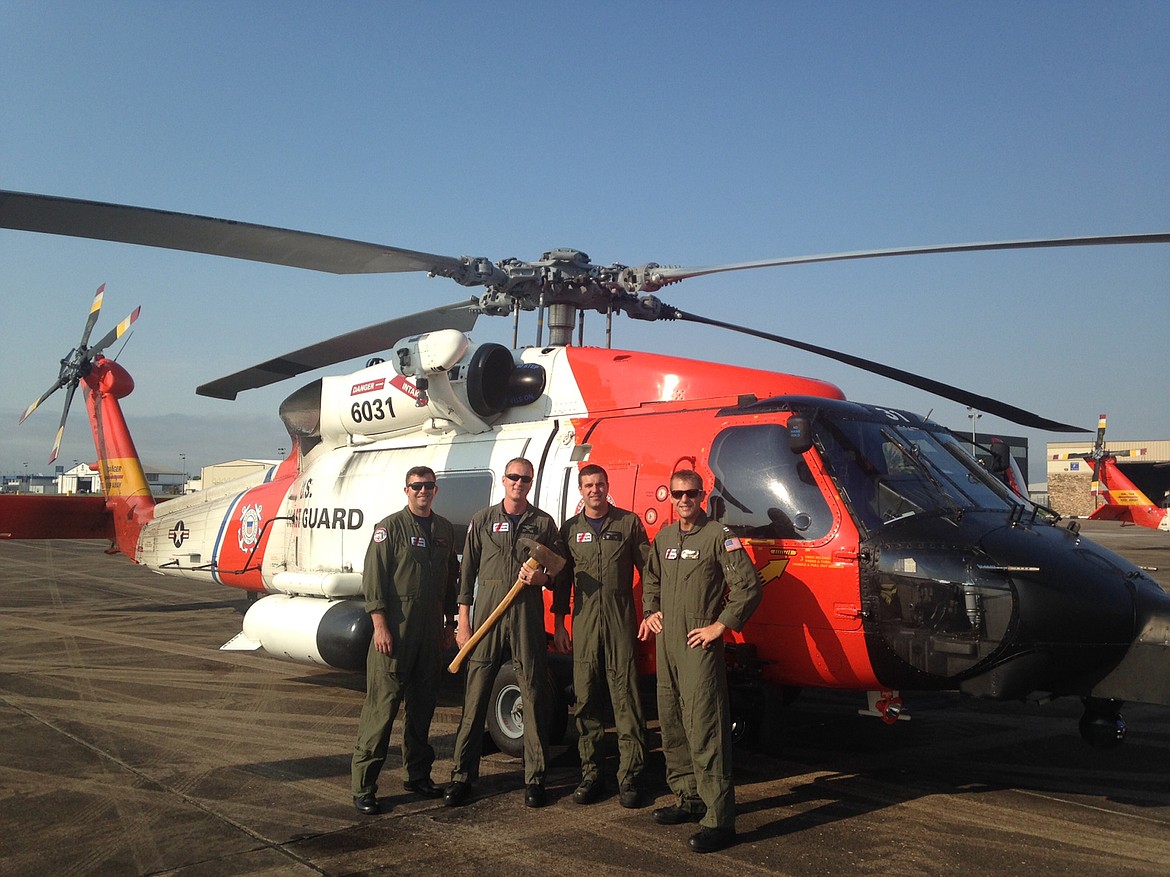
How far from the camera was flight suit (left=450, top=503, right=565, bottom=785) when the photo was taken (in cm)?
496

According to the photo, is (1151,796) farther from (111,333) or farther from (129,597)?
(129,597)

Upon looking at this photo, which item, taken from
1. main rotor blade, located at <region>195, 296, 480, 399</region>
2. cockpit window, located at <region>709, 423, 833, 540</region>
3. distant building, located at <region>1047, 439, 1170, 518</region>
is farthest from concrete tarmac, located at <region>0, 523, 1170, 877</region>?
distant building, located at <region>1047, 439, 1170, 518</region>

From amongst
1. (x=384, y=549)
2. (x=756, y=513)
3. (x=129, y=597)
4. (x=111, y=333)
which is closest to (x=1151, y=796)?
(x=756, y=513)

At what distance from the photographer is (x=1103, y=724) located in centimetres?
491

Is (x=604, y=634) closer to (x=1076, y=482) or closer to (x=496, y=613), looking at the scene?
(x=496, y=613)

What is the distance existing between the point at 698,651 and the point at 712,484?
52.2 inches

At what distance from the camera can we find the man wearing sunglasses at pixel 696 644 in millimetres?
4332

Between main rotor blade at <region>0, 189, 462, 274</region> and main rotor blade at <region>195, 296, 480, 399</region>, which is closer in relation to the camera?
main rotor blade at <region>0, 189, 462, 274</region>

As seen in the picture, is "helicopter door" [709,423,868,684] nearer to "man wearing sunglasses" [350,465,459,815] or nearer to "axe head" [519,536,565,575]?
"axe head" [519,536,565,575]

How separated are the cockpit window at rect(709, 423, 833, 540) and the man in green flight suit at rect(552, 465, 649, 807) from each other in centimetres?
65

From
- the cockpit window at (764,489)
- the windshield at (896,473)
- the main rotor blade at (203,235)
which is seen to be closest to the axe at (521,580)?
the cockpit window at (764,489)

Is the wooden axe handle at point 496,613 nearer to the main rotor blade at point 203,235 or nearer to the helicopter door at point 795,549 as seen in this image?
the helicopter door at point 795,549

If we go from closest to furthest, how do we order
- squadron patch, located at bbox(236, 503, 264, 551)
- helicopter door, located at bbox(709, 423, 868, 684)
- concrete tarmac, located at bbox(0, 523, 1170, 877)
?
concrete tarmac, located at bbox(0, 523, 1170, 877)
helicopter door, located at bbox(709, 423, 868, 684)
squadron patch, located at bbox(236, 503, 264, 551)

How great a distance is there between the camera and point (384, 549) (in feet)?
16.6
